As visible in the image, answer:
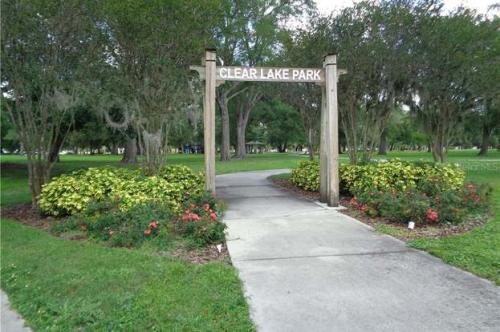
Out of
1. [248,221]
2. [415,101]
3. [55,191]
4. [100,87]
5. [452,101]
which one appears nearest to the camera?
[248,221]

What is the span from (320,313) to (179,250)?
2283 mm

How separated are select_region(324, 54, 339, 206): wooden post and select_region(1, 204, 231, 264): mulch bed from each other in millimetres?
3476

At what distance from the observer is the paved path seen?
298 centimetres

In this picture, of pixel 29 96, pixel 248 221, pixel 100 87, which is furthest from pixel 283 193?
pixel 29 96

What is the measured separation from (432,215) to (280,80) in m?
3.78

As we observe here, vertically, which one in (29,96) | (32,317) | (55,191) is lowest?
(32,317)

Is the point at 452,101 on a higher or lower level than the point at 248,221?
higher

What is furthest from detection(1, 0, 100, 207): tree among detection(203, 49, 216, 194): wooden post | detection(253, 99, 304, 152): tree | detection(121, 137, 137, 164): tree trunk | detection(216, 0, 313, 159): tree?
detection(253, 99, 304, 152): tree

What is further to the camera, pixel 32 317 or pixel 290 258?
pixel 290 258

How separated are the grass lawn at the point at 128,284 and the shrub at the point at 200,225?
71 cm

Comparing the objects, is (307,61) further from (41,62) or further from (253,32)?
(253,32)

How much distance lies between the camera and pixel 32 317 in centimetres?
313

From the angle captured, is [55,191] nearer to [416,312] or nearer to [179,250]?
Answer: [179,250]

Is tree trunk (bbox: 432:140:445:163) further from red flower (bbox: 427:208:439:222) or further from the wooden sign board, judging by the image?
red flower (bbox: 427:208:439:222)
